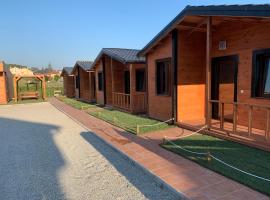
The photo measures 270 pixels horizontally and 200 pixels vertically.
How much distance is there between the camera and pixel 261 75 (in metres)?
7.23

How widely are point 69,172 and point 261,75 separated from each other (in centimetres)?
598

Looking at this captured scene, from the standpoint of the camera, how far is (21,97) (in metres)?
27.1

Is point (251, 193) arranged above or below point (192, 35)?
below

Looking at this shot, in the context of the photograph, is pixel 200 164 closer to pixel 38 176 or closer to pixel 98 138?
pixel 38 176

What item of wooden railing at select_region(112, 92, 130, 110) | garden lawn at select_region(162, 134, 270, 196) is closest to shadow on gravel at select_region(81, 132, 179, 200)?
garden lawn at select_region(162, 134, 270, 196)

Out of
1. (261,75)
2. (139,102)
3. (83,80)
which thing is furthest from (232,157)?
(83,80)

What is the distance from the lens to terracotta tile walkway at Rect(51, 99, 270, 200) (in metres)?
3.86

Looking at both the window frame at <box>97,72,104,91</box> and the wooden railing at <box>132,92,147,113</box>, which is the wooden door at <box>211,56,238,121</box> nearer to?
the wooden railing at <box>132,92,147,113</box>

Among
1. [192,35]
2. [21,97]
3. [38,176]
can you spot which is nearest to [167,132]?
[192,35]

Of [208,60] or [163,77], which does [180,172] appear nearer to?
[208,60]

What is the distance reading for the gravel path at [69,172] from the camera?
14.1 feet

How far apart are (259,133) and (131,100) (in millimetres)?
7282

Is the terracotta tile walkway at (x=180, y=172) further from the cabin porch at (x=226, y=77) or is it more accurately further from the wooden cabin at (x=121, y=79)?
the wooden cabin at (x=121, y=79)

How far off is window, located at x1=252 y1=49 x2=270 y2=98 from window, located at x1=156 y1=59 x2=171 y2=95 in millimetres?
3329
